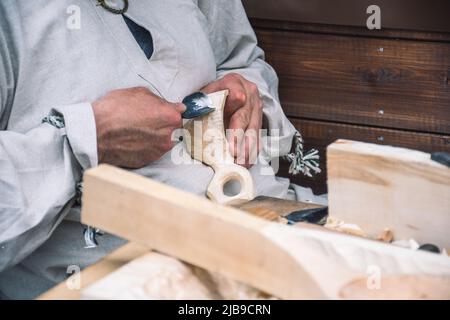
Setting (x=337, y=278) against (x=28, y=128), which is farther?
(x=28, y=128)

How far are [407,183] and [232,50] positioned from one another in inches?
36.5

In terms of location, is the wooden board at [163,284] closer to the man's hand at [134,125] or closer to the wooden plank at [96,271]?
the wooden plank at [96,271]

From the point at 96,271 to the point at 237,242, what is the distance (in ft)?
0.69

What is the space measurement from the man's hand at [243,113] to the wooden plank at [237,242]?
66cm

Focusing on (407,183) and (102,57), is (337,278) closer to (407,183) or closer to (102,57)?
(407,183)

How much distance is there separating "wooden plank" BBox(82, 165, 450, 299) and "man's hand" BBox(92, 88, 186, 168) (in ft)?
1.44

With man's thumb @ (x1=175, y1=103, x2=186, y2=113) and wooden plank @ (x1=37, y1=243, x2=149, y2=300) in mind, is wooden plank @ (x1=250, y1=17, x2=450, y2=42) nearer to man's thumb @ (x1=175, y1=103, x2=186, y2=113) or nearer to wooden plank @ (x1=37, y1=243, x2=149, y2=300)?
man's thumb @ (x1=175, y1=103, x2=186, y2=113)

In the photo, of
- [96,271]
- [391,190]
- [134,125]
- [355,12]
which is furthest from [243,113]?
[96,271]

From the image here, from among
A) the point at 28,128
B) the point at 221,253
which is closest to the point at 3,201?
the point at 28,128

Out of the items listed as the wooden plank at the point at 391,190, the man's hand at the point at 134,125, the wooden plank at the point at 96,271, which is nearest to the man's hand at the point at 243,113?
the man's hand at the point at 134,125

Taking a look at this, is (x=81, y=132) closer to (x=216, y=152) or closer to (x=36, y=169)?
(x=36, y=169)

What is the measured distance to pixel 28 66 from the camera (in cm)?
126

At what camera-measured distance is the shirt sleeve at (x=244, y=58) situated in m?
1.66
